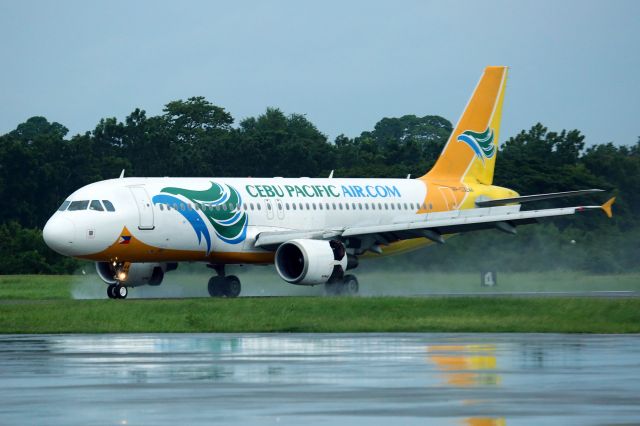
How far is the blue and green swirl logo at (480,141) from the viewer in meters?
62.2

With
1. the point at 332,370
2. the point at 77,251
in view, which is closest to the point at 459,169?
the point at 77,251

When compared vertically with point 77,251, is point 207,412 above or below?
below

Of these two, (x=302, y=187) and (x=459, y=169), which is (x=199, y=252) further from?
(x=459, y=169)

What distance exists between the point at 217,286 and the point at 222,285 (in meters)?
0.21

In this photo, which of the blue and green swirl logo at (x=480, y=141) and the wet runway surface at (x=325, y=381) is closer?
the wet runway surface at (x=325, y=381)

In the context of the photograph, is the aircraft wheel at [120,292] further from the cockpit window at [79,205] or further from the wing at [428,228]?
the wing at [428,228]

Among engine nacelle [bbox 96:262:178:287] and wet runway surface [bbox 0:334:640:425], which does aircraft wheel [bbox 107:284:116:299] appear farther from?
wet runway surface [bbox 0:334:640:425]

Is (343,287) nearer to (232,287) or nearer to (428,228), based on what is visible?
(428,228)

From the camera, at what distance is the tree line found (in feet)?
208

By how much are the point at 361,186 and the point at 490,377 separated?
116 feet

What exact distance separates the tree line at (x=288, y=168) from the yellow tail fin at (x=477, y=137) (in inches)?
126

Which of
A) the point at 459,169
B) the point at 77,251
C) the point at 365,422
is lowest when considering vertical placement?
the point at 365,422

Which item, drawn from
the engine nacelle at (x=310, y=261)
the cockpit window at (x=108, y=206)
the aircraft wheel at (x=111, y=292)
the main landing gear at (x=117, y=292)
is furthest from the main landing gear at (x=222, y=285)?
the cockpit window at (x=108, y=206)

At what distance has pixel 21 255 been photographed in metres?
75.5
